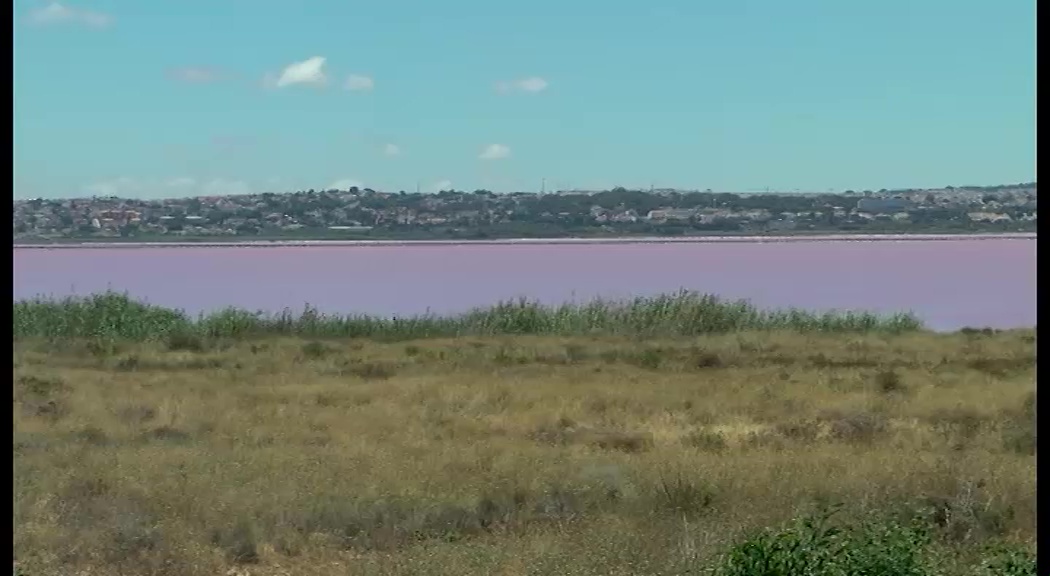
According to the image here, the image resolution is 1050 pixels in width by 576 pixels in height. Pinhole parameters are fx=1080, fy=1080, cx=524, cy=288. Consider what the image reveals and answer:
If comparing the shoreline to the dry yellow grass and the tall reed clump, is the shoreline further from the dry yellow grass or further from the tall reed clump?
the tall reed clump

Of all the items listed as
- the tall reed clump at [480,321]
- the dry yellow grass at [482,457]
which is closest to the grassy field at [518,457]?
the dry yellow grass at [482,457]

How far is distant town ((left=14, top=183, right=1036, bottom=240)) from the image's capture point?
5.85 meters

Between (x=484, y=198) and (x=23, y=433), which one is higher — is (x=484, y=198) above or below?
above

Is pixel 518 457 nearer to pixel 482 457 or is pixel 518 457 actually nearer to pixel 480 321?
pixel 482 457

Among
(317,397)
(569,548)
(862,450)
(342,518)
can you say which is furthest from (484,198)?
(569,548)

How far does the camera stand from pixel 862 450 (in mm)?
4836

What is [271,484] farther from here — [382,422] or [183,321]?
[183,321]

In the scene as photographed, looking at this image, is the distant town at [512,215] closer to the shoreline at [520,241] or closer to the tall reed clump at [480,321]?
the shoreline at [520,241]

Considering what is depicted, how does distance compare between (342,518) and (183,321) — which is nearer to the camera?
(342,518)

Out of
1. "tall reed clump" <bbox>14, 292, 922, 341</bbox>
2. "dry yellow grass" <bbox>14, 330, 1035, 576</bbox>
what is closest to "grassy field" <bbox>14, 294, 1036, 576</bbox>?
"dry yellow grass" <bbox>14, 330, 1035, 576</bbox>

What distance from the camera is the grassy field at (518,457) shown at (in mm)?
2932

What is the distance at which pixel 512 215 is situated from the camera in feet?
25.9

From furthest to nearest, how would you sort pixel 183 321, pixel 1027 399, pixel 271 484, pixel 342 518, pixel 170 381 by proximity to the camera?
1. pixel 183 321
2. pixel 170 381
3. pixel 1027 399
4. pixel 271 484
5. pixel 342 518

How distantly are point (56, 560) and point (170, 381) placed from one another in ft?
13.8
